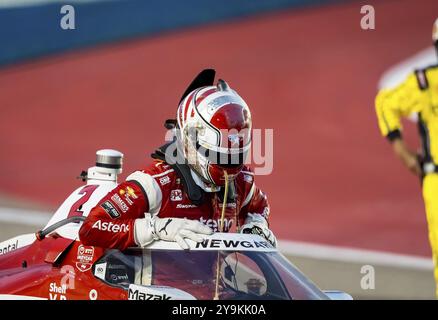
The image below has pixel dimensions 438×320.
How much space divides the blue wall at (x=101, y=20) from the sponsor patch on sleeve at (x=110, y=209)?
8.10 metres

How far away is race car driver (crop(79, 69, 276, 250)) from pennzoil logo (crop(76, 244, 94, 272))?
13cm

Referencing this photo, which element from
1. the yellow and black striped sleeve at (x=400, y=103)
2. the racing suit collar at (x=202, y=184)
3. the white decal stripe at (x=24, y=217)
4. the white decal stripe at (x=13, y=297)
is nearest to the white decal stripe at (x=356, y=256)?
the white decal stripe at (x=24, y=217)

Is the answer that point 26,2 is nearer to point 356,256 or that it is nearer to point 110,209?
point 356,256

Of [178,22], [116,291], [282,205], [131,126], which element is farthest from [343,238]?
[116,291]

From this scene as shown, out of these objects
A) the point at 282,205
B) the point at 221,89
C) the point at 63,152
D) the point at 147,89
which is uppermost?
the point at 147,89

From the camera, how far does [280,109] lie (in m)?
12.9

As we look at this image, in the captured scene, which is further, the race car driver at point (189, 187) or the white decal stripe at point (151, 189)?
the white decal stripe at point (151, 189)

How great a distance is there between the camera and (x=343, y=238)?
10578mm

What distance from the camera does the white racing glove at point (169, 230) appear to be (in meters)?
5.34

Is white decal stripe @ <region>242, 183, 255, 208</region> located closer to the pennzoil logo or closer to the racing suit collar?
the racing suit collar

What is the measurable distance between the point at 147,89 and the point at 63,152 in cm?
161

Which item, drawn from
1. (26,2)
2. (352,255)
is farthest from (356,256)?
(26,2)

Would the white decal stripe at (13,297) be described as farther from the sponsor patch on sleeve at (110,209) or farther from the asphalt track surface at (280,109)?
the asphalt track surface at (280,109)

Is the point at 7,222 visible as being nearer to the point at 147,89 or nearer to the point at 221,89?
the point at 147,89
